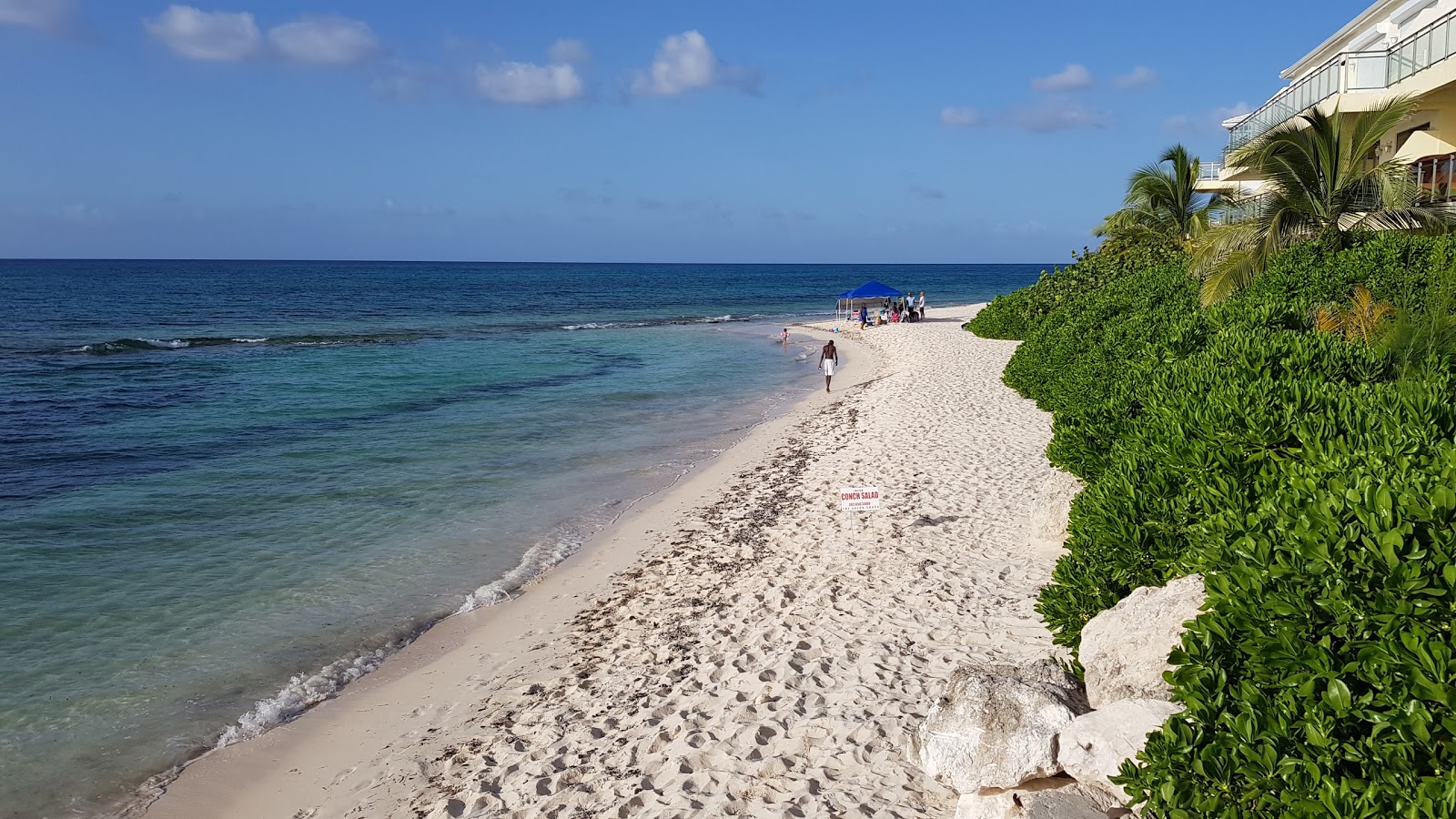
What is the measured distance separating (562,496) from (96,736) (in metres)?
7.62

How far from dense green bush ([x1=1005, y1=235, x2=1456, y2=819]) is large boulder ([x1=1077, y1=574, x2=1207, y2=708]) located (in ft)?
0.74

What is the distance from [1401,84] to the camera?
17.8 metres

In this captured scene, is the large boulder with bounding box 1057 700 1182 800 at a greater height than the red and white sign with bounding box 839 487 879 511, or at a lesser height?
greater

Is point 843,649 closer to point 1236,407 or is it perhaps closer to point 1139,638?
point 1139,638

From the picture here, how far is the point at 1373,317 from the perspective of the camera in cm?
1080

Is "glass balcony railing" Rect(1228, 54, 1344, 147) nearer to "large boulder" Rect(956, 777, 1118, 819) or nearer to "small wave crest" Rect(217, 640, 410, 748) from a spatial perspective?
"large boulder" Rect(956, 777, 1118, 819)

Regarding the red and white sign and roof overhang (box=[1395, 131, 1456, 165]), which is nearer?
the red and white sign

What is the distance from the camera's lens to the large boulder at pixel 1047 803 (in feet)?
14.2

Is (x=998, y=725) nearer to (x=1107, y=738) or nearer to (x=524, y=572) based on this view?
(x=1107, y=738)

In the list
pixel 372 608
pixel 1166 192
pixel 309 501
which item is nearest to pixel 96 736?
pixel 372 608

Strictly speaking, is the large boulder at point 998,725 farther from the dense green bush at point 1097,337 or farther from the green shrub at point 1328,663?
the dense green bush at point 1097,337

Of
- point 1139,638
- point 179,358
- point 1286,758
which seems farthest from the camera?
A: point 179,358

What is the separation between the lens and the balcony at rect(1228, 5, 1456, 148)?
646 inches

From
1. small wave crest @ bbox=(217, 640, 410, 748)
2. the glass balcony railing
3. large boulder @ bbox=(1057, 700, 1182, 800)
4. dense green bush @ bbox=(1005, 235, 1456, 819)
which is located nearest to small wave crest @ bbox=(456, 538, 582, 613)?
small wave crest @ bbox=(217, 640, 410, 748)
